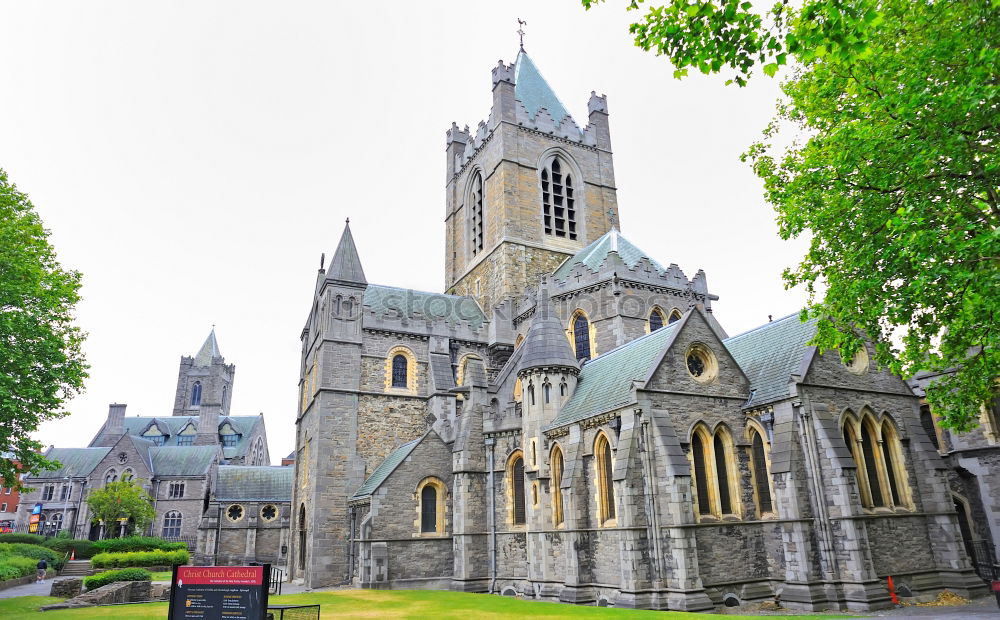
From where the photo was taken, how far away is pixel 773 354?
23.2 meters

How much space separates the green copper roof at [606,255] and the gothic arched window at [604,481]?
42.5 ft

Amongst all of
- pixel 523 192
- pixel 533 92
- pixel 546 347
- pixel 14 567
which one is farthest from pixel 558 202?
pixel 14 567

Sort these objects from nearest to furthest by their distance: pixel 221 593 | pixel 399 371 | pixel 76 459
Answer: pixel 221 593
pixel 399 371
pixel 76 459

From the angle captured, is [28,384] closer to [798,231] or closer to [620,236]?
[798,231]

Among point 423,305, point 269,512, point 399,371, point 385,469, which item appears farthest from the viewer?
point 269,512

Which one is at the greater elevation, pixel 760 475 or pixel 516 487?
pixel 516 487

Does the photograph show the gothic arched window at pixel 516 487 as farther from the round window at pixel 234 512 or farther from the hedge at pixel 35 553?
the hedge at pixel 35 553

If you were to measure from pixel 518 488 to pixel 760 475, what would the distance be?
377 inches

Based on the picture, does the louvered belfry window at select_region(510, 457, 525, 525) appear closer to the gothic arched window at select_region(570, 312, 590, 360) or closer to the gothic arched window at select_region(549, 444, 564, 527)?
the gothic arched window at select_region(549, 444, 564, 527)

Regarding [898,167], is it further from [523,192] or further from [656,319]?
[523,192]

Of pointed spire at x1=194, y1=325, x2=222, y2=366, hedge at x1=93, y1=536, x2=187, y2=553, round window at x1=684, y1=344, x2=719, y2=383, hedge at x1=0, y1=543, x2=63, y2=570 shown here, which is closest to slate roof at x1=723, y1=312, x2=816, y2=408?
round window at x1=684, y1=344, x2=719, y2=383

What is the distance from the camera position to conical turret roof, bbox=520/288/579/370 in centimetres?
2588

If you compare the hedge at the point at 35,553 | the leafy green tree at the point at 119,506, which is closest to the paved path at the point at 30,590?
the hedge at the point at 35,553

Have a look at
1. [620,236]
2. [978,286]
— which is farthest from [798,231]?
[620,236]
